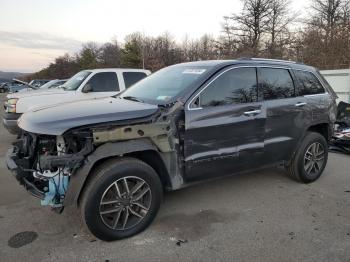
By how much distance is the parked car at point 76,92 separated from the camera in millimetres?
7957

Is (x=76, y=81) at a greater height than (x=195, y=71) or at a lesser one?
greater

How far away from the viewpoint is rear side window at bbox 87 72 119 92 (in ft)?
29.7

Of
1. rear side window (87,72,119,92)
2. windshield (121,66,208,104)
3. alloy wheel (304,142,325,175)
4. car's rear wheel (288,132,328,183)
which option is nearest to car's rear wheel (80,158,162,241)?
windshield (121,66,208,104)

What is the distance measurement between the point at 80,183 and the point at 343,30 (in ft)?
54.5

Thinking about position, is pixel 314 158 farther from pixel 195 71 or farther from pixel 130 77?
pixel 130 77

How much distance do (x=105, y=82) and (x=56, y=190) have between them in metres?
6.15

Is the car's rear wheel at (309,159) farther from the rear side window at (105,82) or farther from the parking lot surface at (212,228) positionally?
the rear side window at (105,82)

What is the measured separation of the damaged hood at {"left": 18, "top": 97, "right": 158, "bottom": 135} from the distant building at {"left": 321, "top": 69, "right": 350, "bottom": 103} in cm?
844

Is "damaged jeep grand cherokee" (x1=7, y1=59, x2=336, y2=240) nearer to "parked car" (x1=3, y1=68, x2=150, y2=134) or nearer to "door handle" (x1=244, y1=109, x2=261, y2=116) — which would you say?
"door handle" (x1=244, y1=109, x2=261, y2=116)

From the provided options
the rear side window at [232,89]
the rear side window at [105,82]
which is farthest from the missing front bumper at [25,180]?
the rear side window at [105,82]

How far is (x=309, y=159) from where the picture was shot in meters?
5.33

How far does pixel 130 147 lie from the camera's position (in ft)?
11.4

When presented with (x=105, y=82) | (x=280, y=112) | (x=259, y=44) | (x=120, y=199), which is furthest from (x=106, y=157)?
(x=259, y=44)

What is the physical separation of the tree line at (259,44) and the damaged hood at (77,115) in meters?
14.9
